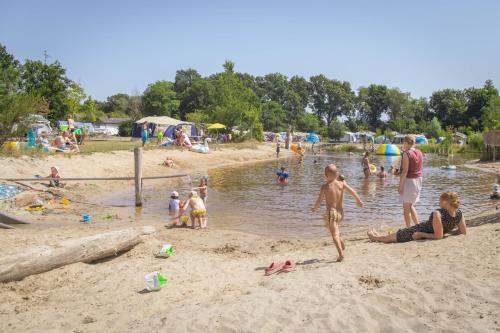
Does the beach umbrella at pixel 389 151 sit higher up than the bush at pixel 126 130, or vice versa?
the bush at pixel 126 130

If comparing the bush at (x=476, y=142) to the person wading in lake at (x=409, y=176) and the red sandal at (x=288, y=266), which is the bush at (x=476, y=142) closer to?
the person wading in lake at (x=409, y=176)

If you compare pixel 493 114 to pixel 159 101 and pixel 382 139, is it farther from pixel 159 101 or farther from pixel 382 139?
pixel 159 101

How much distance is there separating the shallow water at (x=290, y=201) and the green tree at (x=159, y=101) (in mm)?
56887

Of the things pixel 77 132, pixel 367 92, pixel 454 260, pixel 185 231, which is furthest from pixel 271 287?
pixel 367 92

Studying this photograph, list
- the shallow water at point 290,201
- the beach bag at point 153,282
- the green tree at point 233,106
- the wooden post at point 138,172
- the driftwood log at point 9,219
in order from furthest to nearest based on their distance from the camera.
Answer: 1. the green tree at point 233,106
2. the wooden post at point 138,172
3. the shallow water at point 290,201
4. the driftwood log at point 9,219
5. the beach bag at point 153,282

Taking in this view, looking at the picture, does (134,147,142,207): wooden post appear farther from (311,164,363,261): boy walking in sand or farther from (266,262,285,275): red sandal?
(311,164,363,261): boy walking in sand

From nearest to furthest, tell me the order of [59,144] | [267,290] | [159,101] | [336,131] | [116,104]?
[267,290], [59,144], [159,101], [336,131], [116,104]

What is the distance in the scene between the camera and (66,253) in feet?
23.1

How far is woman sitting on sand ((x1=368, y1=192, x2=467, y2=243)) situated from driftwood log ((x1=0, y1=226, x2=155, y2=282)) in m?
4.97

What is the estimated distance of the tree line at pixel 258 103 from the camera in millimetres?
37062

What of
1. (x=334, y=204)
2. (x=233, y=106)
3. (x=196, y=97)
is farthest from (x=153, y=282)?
(x=196, y=97)

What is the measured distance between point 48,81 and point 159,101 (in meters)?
42.1

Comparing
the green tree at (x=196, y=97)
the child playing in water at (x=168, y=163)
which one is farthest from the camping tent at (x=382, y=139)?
the child playing in water at (x=168, y=163)

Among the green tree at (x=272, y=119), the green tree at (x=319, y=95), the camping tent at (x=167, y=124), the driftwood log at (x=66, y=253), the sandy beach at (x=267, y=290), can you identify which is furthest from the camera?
the green tree at (x=319, y=95)
